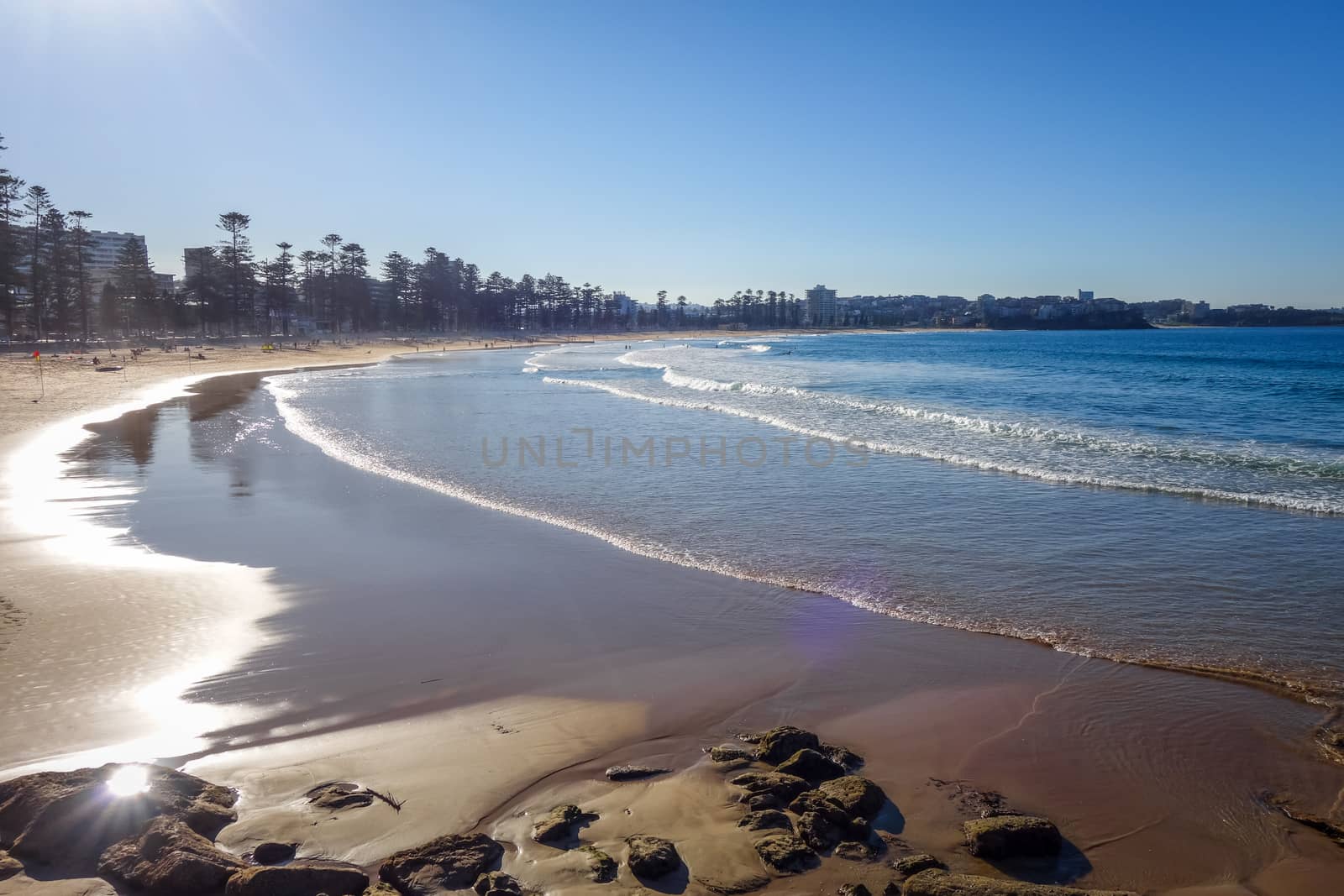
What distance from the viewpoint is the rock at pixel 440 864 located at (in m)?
3.52

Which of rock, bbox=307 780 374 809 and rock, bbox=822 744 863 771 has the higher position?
rock, bbox=307 780 374 809

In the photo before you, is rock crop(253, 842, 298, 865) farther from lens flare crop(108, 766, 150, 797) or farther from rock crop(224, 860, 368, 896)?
lens flare crop(108, 766, 150, 797)

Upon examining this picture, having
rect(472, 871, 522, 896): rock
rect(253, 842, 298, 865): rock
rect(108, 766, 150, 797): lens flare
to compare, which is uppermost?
rect(108, 766, 150, 797): lens flare

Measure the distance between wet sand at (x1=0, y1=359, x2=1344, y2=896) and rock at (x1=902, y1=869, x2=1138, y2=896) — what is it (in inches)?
8.5

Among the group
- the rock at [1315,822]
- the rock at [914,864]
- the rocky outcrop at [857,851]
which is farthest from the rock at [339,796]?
the rock at [1315,822]

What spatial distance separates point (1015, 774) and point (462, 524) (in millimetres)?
7732

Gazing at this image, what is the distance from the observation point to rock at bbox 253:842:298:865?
12.1 feet

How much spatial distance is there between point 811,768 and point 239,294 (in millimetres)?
92649

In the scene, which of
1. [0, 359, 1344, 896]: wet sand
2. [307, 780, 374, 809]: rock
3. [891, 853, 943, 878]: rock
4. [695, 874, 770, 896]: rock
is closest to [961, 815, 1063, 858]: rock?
[0, 359, 1344, 896]: wet sand

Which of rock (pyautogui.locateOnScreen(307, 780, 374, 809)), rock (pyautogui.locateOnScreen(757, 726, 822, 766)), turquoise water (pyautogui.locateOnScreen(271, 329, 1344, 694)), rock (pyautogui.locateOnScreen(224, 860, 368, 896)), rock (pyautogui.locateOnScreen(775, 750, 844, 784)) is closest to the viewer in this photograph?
rock (pyautogui.locateOnScreen(224, 860, 368, 896))

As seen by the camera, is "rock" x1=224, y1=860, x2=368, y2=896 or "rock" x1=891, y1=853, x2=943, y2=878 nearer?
"rock" x1=224, y1=860, x2=368, y2=896

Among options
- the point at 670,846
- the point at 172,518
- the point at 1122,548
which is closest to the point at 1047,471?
the point at 1122,548

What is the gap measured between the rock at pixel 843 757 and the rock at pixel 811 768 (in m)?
0.14

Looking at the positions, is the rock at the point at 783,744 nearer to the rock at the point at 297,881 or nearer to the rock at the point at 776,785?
the rock at the point at 776,785
